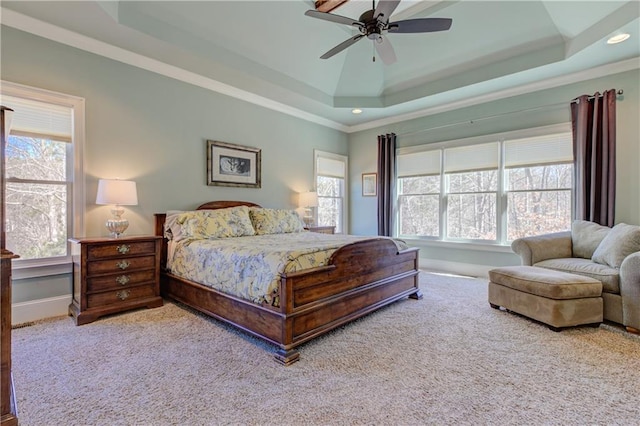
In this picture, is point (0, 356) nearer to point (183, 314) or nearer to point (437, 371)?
point (183, 314)

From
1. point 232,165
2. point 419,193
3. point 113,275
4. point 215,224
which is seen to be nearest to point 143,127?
point 232,165

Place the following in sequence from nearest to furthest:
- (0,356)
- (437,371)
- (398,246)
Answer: (0,356) → (437,371) → (398,246)

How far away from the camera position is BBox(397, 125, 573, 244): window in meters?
4.24

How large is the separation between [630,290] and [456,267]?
2.51 m

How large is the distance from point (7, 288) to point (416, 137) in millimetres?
5532

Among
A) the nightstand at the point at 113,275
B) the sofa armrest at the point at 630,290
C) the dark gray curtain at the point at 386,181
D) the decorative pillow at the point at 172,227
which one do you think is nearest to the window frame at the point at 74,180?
the nightstand at the point at 113,275

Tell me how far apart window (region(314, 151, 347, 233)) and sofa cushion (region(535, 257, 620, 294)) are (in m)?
3.68

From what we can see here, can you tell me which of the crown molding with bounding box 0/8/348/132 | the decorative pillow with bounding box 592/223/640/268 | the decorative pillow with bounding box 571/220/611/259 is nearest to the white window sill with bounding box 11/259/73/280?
the crown molding with bounding box 0/8/348/132

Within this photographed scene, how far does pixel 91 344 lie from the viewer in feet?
8.08

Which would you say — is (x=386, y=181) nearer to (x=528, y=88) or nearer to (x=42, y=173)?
(x=528, y=88)

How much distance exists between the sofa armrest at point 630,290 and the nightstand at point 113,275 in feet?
14.8

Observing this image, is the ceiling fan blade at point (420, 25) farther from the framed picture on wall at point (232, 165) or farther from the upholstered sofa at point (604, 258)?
the framed picture on wall at point (232, 165)

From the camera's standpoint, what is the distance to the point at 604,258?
119 inches

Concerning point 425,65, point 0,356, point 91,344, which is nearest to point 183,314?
point 91,344
